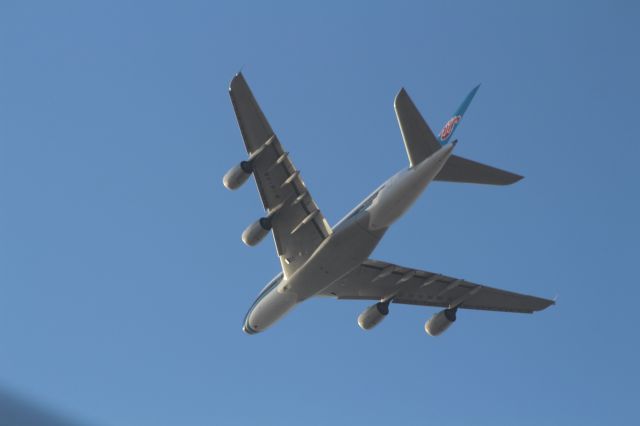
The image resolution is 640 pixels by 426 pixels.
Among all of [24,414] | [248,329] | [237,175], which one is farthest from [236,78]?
[24,414]

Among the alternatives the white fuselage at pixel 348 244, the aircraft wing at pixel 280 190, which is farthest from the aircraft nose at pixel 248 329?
the aircraft wing at pixel 280 190

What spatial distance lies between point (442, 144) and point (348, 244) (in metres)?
5.20

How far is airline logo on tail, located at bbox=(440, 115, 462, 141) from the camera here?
73.2 feet

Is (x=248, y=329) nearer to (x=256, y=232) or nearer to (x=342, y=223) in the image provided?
(x=256, y=232)

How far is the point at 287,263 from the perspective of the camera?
2550 centimetres

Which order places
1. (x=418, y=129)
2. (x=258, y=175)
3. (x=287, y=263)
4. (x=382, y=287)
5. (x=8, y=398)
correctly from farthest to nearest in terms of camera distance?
1. (x=8, y=398)
2. (x=382, y=287)
3. (x=287, y=263)
4. (x=258, y=175)
5. (x=418, y=129)

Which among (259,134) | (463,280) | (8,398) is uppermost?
(259,134)

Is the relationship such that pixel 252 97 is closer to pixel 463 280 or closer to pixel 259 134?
pixel 259 134

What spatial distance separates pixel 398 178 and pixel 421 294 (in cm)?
1009

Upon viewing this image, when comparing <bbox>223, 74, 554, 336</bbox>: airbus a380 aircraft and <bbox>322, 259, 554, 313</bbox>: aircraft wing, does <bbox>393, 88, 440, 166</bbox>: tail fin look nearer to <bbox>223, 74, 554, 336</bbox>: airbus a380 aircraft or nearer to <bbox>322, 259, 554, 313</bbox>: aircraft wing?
<bbox>223, 74, 554, 336</bbox>: airbus a380 aircraft

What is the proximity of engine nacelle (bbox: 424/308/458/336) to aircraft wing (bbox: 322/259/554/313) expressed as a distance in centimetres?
56

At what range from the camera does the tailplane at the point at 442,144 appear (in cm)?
2036

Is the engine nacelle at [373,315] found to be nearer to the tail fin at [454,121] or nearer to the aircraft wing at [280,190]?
the aircraft wing at [280,190]

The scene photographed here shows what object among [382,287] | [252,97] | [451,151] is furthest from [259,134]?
[382,287]
